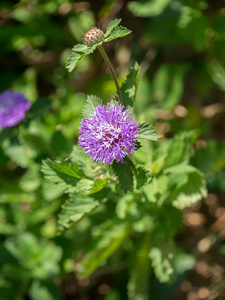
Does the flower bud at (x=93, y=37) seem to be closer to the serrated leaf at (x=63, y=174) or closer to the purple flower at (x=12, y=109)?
the serrated leaf at (x=63, y=174)

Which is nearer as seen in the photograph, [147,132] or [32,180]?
[147,132]

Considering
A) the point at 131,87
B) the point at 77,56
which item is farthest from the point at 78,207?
the point at 77,56

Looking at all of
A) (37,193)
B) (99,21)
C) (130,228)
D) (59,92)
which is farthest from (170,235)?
(99,21)

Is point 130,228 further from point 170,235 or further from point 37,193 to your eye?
Result: point 37,193

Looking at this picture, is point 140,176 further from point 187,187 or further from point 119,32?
point 119,32

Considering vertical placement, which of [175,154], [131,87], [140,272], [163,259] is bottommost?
[140,272]

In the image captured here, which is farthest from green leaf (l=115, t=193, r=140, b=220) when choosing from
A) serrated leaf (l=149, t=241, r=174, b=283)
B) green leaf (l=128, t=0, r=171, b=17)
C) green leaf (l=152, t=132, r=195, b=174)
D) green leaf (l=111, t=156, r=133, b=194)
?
green leaf (l=128, t=0, r=171, b=17)
